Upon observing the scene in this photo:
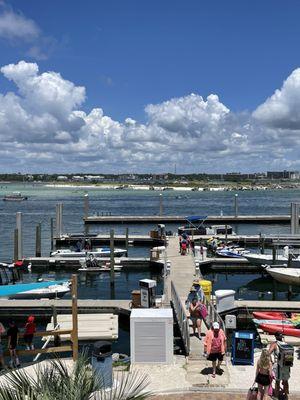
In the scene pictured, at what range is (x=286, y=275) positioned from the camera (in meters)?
30.0

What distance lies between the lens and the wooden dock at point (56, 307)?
68.2 feet

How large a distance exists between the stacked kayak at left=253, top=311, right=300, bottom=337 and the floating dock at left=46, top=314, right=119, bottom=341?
216 inches

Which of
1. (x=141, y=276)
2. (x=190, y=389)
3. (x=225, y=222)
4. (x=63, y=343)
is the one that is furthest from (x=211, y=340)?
(x=225, y=222)

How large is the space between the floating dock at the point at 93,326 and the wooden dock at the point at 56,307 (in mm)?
941

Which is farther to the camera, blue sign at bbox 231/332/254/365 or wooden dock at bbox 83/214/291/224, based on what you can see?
wooden dock at bbox 83/214/291/224

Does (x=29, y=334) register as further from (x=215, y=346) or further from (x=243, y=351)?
(x=243, y=351)

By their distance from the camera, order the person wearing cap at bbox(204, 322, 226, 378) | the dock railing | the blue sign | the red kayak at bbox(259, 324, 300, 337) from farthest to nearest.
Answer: the red kayak at bbox(259, 324, 300, 337), the dock railing, the blue sign, the person wearing cap at bbox(204, 322, 226, 378)

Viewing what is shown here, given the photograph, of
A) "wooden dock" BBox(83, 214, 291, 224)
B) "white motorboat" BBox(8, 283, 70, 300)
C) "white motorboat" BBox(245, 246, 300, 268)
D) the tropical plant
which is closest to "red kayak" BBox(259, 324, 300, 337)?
"white motorboat" BBox(8, 283, 70, 300)

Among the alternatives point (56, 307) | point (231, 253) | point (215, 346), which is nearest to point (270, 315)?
point (215, 346)

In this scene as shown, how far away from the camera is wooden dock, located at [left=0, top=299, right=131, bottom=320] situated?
20797mm

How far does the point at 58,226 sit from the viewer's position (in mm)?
50594

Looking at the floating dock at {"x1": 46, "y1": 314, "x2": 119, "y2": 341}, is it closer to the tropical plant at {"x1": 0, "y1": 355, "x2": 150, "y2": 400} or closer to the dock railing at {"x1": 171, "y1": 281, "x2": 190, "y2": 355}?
the dock railing at {"x1": 171, "y1": 281, "x2": 190, "y2": 355}

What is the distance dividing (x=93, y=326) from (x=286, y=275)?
15497mm

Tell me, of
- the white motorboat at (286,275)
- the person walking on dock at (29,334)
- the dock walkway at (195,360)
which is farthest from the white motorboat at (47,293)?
the white motorboat at (286,275)
